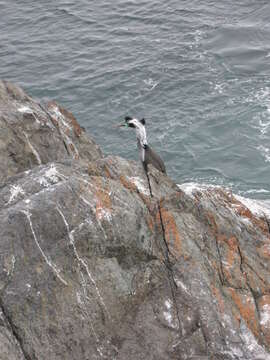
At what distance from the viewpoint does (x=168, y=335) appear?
14766 mm

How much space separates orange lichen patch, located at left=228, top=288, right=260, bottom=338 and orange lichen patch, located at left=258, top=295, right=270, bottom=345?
22 cm

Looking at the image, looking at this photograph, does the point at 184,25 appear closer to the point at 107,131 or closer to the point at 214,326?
the point at 107,131

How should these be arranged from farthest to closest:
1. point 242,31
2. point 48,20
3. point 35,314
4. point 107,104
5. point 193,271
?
1. point 48,20
2. point 242,31
3. point 107,104
4. point 193,271
5. point 35,314

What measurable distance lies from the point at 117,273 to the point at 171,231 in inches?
93.2

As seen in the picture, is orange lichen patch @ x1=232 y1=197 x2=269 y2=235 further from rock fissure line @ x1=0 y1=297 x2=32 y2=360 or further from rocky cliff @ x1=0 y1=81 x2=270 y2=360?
rock fissure line @ x1=0 y1=297 x2=32 y2=360

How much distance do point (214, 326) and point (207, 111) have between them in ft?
89.8

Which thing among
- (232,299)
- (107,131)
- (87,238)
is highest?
(87,238)

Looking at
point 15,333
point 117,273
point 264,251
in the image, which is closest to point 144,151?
point 264,251

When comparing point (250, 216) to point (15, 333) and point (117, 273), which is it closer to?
point (117, 273)

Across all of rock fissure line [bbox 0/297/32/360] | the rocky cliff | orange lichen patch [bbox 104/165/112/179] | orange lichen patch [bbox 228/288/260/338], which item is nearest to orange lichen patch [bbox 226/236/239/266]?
the rocky cliff

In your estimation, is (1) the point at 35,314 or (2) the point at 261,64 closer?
(1) the point at 35,314

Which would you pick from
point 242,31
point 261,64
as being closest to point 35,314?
point 261,64

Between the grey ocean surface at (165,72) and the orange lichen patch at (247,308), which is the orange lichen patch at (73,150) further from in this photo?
the grey ocean surface at (165,72)

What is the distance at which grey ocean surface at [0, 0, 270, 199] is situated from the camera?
123 ft
